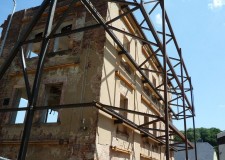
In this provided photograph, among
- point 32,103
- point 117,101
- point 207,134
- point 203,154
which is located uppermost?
point 207,134

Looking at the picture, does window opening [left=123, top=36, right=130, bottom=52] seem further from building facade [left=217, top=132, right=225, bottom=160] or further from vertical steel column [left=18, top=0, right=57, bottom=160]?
building facade [left=217, top=132, right=225, bottom=160]

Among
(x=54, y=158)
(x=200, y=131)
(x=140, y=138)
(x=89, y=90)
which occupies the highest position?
(x=200, y=131)

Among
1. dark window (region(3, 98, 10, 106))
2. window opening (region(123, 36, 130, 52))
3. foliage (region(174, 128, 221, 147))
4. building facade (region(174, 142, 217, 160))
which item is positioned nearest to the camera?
dark window (region(3, 98, 10, 106))

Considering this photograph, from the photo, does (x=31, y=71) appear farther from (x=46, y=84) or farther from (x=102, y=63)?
(x=102, y=63)

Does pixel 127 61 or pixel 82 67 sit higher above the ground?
pixel 127 61

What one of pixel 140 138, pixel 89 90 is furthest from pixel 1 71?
pixel 140 138

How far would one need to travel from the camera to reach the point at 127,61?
32.9 ft

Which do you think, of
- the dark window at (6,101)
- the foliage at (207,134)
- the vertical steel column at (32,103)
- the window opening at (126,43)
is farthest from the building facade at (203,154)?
the vertical steel column at (32,103)

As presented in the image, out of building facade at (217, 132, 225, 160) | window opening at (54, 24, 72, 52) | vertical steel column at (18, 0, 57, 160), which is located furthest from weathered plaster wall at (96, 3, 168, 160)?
building facade at (217, 132, 225, 160)

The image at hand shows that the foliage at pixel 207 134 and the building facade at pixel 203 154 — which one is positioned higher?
the foliage at pixel 207 134

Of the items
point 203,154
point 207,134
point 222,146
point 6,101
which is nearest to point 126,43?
point 6,101

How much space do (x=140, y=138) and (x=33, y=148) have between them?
180 inches

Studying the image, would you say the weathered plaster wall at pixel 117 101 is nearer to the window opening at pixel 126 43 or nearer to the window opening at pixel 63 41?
the window opening at pixel 126 43

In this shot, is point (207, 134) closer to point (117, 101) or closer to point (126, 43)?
point (126, 43)
